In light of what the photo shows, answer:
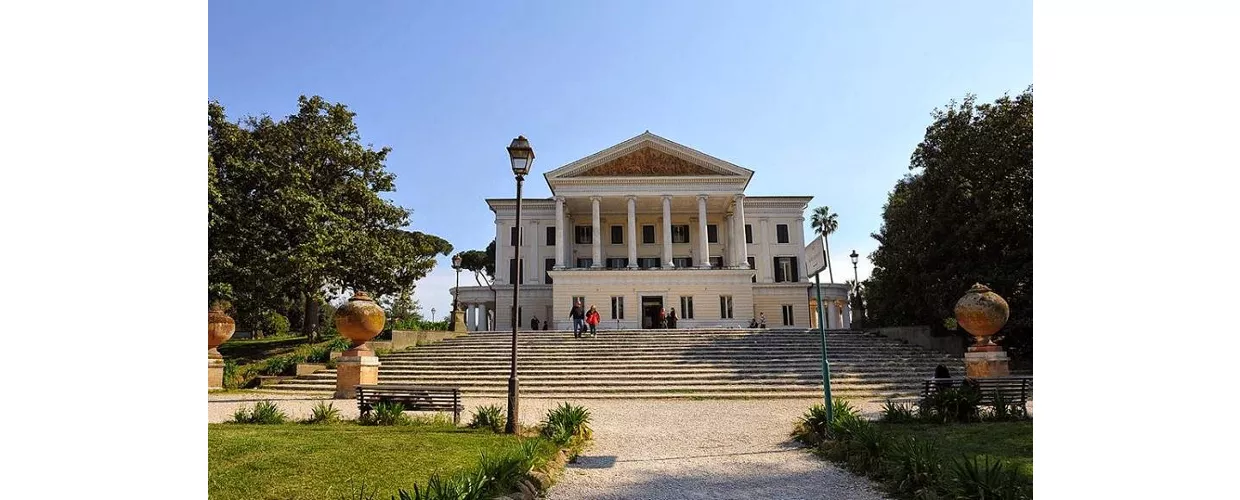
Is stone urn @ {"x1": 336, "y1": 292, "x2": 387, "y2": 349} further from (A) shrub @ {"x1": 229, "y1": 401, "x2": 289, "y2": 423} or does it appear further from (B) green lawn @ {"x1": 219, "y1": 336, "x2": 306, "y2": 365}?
(B) green lawn @ {"x1": 219, "y1": 336, "x2": 306, "y2": 365}

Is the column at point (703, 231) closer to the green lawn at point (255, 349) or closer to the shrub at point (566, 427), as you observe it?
the green lawn at point (255, 349)

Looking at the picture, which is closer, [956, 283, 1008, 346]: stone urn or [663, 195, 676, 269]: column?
[956, 283, 1008, 346]: stone urn

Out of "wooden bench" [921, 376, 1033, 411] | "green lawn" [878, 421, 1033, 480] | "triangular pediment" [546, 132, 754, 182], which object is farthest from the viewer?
"triangular pediment" [546, 132, 754, 182]

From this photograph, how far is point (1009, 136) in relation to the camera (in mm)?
21469

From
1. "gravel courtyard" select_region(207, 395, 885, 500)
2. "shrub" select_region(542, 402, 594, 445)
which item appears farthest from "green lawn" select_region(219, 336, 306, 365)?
"shrub" select_region(542, 402, 594, 445)

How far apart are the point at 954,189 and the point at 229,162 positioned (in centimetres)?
2572

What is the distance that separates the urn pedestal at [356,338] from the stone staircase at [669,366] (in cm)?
269

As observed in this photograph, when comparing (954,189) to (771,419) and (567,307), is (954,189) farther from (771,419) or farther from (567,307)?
(567,307)

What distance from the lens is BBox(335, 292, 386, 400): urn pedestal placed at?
14969 mm

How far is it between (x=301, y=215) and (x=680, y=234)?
86.0ft

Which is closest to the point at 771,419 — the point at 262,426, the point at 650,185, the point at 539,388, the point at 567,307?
the point at 539,388

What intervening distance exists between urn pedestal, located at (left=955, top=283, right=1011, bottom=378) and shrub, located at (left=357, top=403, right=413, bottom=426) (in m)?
10.8

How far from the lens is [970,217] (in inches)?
869

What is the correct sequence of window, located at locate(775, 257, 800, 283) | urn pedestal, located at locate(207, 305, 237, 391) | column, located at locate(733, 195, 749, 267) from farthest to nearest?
window, located at locate(775, 257, 800, 283) < column, located at locate(733, 195, 749, 267) < urn pedestal, located at locate(207, 305, 237, 391)
